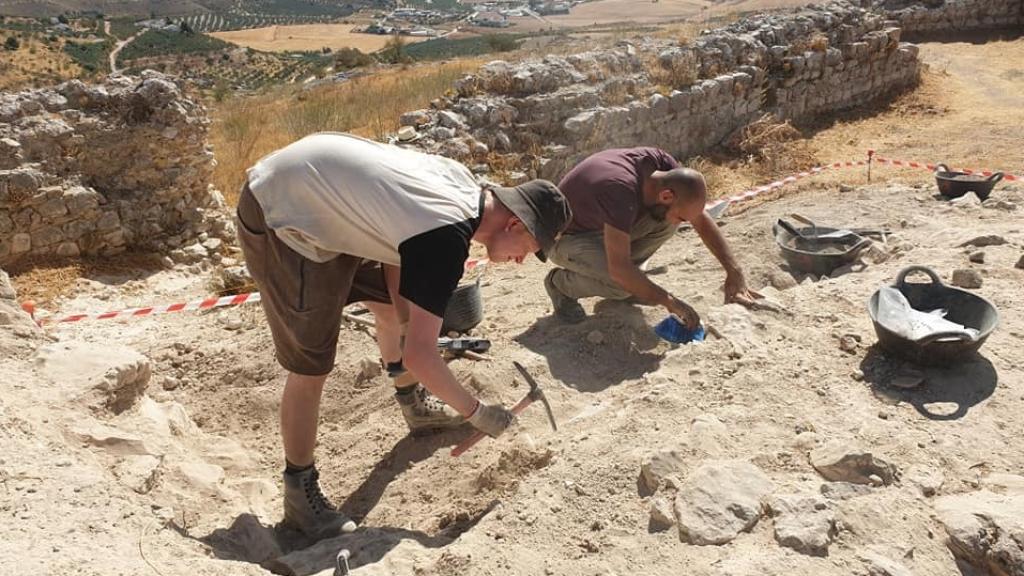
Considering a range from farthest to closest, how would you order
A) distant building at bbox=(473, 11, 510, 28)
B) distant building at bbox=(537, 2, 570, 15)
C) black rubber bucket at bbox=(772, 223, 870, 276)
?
distant building at bbox=(473, 11, 510, 28) < distant building at bbox=(537, 2, 570, 15) < black rubber bucket at bbox=(772, 223, 870, 276)

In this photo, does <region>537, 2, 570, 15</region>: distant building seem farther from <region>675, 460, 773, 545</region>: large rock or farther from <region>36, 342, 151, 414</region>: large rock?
<region>675, 460, 773, 545</region>: large rock

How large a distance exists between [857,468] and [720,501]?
559mm

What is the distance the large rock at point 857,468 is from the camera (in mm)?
2582

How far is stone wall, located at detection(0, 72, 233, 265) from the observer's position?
240 inches

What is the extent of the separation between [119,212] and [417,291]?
5.54m

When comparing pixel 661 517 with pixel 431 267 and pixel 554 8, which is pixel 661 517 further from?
pixel 554 8

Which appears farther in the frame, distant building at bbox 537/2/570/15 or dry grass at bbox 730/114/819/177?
distant building at bbox 537/2/570/15

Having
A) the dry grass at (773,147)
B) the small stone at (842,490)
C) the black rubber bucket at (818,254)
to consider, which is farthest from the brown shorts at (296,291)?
the dry grass at (773,147)

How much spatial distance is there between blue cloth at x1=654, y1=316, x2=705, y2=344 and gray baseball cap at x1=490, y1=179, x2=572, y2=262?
4.81 feet

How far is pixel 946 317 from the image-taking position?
3.61 meters

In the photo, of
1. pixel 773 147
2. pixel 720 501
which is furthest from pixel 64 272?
pixel 773 147

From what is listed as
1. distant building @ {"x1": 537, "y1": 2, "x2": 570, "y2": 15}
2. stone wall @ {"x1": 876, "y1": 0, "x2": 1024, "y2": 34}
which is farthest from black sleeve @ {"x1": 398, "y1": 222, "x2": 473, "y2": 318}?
distant building @ {"x1": 537, "y1": 2, "x2": 570, "y2": 15}

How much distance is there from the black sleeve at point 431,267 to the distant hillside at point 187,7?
246 ft

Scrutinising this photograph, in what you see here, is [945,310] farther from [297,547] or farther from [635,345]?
[297,547]
